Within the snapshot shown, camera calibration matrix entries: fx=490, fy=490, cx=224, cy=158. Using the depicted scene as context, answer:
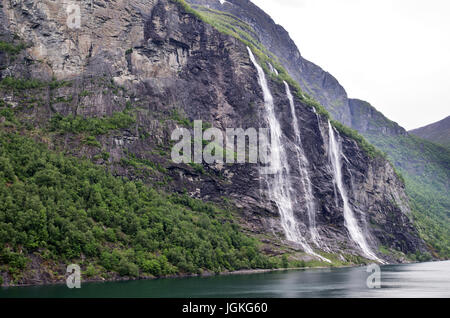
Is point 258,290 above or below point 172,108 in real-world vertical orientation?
below

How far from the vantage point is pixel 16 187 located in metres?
83.6

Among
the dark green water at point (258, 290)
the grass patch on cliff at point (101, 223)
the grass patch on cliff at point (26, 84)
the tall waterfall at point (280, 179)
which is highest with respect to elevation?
the grass patch on cliff at point (26, 84)

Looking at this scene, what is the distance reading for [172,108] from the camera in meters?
141

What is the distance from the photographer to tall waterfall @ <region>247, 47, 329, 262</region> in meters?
132

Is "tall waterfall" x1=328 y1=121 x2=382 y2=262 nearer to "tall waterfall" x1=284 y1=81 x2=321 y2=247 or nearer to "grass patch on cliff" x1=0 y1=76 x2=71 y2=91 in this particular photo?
"tall waterfall" x1=284 y1=81 x2=321 y2=247

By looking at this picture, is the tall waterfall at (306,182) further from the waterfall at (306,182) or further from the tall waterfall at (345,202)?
the tall waterfall at (345,202)

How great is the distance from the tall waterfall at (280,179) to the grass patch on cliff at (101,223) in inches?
642

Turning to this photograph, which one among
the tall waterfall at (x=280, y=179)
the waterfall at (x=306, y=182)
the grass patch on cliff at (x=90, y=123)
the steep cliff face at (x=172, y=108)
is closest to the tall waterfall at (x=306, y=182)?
the waterfall at (x=306, y=182)

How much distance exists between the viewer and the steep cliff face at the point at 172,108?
12275 centimetres

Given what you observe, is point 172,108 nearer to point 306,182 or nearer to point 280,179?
point 280,179

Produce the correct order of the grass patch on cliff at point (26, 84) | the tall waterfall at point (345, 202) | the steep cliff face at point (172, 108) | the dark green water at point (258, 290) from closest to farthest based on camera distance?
1. the dark green water at point (258, 290)
2. the grass patch on cliff at point (26, 84)
3. the steep cliff face at point (172, 108)
4. the tall waterfall at point (345, 202)

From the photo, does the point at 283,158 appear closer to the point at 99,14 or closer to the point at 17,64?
the point at 99,14

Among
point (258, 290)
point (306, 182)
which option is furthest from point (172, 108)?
point (258, 290)

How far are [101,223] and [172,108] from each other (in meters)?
56.7
